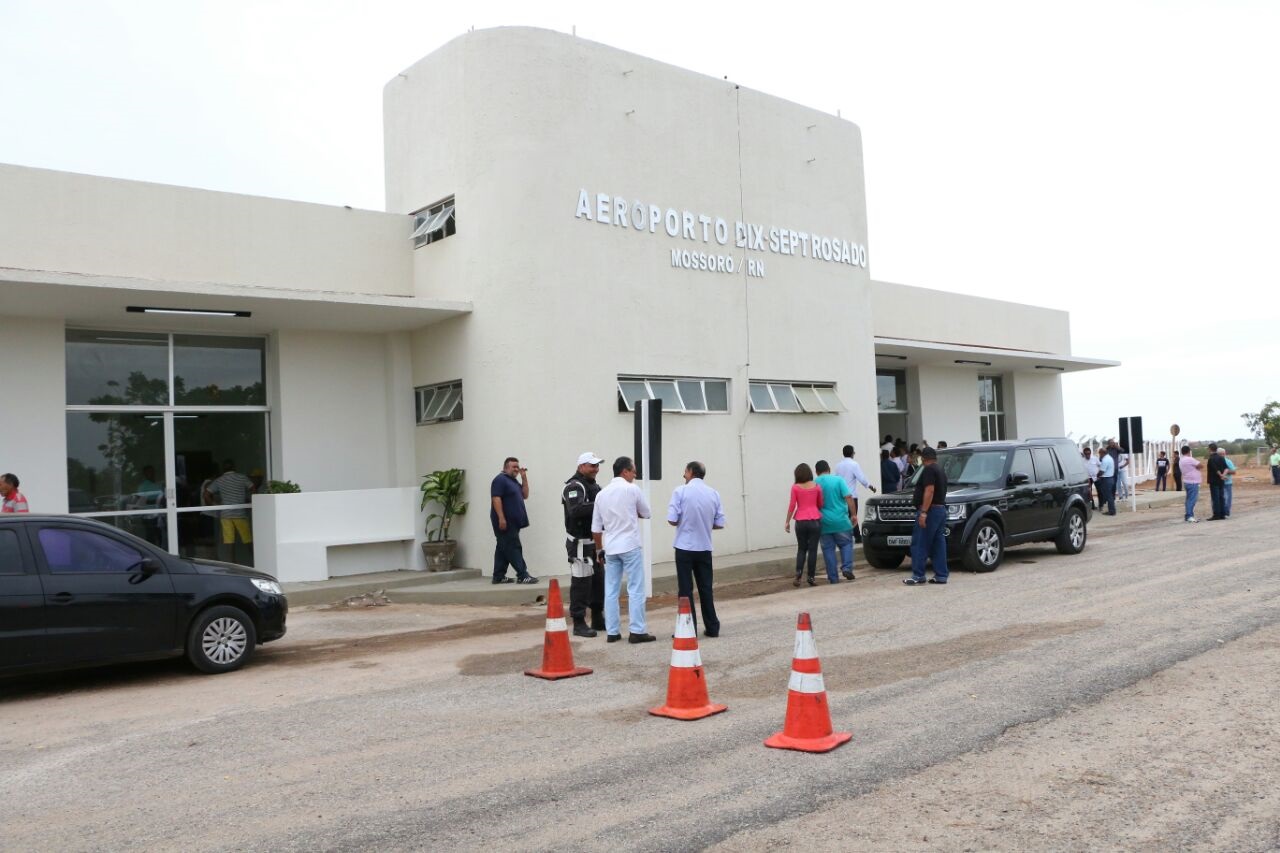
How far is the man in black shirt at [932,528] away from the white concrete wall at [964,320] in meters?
9.55

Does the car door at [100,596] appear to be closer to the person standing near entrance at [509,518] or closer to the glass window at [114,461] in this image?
the person standing near entrance at [509,518]

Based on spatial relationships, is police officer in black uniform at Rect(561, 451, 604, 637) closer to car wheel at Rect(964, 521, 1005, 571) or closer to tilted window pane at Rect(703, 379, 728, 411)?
car wheel at Rect(964, 521, 1005, 571)

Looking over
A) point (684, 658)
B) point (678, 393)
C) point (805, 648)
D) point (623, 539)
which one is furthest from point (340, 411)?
point (805, 648)

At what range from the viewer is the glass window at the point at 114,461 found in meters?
14.2

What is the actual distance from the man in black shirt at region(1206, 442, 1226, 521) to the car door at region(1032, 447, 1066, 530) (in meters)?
5.87

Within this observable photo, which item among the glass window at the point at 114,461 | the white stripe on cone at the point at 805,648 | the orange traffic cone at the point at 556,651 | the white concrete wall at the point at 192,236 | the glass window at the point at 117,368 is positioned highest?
the white concrete wall at the point at 192,236

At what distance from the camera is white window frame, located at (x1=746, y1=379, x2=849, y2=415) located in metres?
18.1

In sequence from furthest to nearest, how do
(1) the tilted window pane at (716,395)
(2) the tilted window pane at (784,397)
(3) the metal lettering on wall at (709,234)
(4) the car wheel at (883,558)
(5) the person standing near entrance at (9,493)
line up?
1. (2) the tilted window pane at (784,397)
2. (1) the tilted window pane at (716,395)
3. (3) the metal lettering on wall at (709,234)
4. (4) the car wheel at (883,558)
5. (5) the person standing near entrance at (9,493)

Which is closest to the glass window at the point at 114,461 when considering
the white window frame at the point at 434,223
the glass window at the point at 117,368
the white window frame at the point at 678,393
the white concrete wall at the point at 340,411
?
the glass window at the point at 117,368

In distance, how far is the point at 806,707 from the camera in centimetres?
621

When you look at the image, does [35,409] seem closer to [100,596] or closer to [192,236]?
[192,236]

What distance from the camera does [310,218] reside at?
1577 centimetres

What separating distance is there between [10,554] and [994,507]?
12346 millimetres

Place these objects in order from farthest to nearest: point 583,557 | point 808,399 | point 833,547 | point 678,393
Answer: point 808,399 → point 678,393 → point 833,547 → point 583,557
